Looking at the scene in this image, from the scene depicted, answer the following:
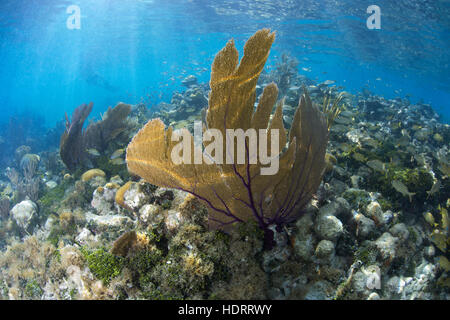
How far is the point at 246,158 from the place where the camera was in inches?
100

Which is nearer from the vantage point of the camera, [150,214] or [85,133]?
[150,214]

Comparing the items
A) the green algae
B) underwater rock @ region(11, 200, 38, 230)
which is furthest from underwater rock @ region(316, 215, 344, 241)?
underwater rock @ region(11, 200, 38, 230)

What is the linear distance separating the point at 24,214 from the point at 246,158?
6.33 m

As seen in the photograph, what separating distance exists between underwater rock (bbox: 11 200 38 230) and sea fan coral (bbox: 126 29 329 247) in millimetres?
5165

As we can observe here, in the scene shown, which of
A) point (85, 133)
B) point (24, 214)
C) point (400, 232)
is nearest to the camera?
point (400, 232)

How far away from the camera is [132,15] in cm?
2645

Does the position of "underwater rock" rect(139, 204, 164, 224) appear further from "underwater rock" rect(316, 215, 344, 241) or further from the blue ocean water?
the blue ocean water

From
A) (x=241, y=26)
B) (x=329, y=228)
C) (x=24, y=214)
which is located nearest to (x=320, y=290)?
(x=329, y=228)

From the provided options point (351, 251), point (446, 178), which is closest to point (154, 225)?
point (351, 251)

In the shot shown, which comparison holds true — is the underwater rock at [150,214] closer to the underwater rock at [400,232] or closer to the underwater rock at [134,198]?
the underwater rock at [134,198]

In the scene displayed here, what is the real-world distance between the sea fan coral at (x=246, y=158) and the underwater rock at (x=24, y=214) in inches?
203

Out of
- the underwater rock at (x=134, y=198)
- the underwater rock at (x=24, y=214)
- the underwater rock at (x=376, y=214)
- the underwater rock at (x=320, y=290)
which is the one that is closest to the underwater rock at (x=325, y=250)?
the underwater rock at (x=320, y=290)

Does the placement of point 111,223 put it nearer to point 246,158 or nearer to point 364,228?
point 246,158

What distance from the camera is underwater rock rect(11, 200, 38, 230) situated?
5.86 meters
